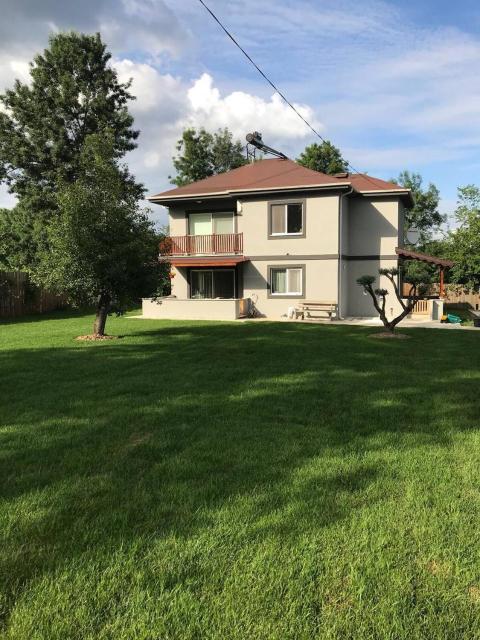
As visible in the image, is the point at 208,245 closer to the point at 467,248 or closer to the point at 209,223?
the point at 209,223

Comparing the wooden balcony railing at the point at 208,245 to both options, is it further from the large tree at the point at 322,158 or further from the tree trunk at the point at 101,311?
the large tree at the point at 322,158

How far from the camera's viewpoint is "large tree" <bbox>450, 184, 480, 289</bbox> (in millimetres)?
26031

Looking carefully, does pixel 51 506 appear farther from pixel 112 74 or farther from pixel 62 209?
pixel 112 74

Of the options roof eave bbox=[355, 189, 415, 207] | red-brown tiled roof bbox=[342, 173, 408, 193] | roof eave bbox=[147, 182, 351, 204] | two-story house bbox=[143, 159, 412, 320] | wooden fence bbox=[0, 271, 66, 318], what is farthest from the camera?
red-brown tiled roof bbox=[342, 173, 408, 193]

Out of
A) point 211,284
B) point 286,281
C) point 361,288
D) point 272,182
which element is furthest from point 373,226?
point 211,284

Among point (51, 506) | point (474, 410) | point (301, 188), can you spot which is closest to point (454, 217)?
point (301, 188)

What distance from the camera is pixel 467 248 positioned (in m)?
26.4

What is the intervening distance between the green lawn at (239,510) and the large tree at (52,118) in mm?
32358

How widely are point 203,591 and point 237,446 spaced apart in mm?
2077

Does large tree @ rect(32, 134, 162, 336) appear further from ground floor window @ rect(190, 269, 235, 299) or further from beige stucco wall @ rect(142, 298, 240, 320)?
ground floor window @ rect(190, 269, 235, 299)

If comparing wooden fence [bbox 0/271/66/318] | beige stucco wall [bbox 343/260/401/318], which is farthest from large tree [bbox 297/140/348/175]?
wooden fence [bbox 0/271/66/318]

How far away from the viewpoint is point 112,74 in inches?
1446

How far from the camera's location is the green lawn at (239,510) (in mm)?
2357

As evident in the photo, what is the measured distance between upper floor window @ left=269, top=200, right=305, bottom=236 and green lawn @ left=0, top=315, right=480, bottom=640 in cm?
1467
